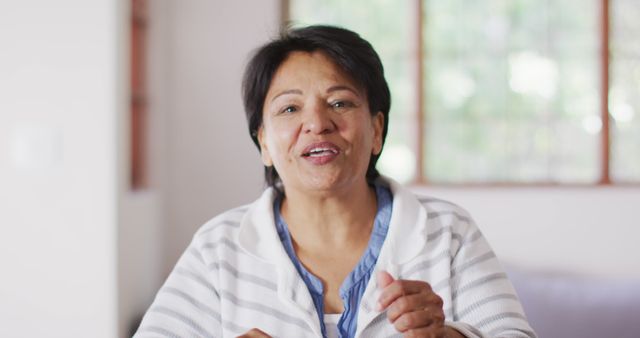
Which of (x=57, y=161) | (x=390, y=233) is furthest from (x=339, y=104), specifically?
(x=57, y=161)

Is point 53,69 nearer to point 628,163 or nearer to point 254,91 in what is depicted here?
point 254,91

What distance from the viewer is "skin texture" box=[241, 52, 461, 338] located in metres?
1.42

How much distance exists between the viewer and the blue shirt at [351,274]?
1379 mm

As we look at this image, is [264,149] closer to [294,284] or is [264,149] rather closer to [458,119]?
[294,284]

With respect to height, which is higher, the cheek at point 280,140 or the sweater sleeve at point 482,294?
the cheek at point 280,140

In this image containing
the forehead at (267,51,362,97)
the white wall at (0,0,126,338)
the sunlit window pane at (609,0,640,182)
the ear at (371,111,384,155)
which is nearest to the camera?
the forehead at (267,51,362,97)

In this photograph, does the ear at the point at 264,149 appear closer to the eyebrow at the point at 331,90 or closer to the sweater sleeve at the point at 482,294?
the eyebrow at the point at 331,90

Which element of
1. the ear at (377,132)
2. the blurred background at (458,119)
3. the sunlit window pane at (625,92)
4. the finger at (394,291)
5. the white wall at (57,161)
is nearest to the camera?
the finger at (394,291)

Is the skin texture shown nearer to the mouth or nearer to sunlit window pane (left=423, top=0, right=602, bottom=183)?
the mouth

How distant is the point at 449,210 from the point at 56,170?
4.42 feet

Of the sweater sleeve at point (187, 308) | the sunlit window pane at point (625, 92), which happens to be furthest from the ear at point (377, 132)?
the sunlit window pane at point (625, 92)

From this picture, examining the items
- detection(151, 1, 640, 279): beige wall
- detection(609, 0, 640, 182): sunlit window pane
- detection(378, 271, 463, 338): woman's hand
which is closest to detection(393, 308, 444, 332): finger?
detection(378, 271, 463, 338): woman's hand

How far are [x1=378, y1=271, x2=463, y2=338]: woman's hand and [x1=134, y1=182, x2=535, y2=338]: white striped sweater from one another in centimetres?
17

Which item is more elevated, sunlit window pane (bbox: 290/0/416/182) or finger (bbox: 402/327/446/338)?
sunlit window pane (bbox: 290/0/416/182)
